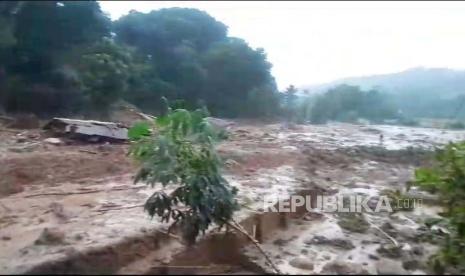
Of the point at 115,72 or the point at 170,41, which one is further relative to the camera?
the point at 170,41

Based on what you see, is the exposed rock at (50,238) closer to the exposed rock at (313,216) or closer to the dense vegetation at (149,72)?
the exposed rock at (313,216)

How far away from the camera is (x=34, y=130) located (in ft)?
30.0

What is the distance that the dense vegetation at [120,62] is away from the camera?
11.5m

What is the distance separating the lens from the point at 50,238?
11.2ft

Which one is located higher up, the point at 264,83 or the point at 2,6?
the point at 2,6

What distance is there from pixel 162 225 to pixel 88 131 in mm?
4951

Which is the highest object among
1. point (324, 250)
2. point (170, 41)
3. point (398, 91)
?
point (170, 41)

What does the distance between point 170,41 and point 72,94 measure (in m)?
3.89

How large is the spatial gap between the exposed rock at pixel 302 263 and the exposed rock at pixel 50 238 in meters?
1.59

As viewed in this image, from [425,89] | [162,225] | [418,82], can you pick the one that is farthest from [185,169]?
[418,82]

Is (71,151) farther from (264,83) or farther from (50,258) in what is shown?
(264,83)

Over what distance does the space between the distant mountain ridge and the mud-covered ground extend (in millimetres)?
976

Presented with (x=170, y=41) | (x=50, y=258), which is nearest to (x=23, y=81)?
(x=170, y=41)

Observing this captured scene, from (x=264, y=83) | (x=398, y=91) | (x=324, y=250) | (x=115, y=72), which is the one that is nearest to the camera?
(x=324, y=250)
